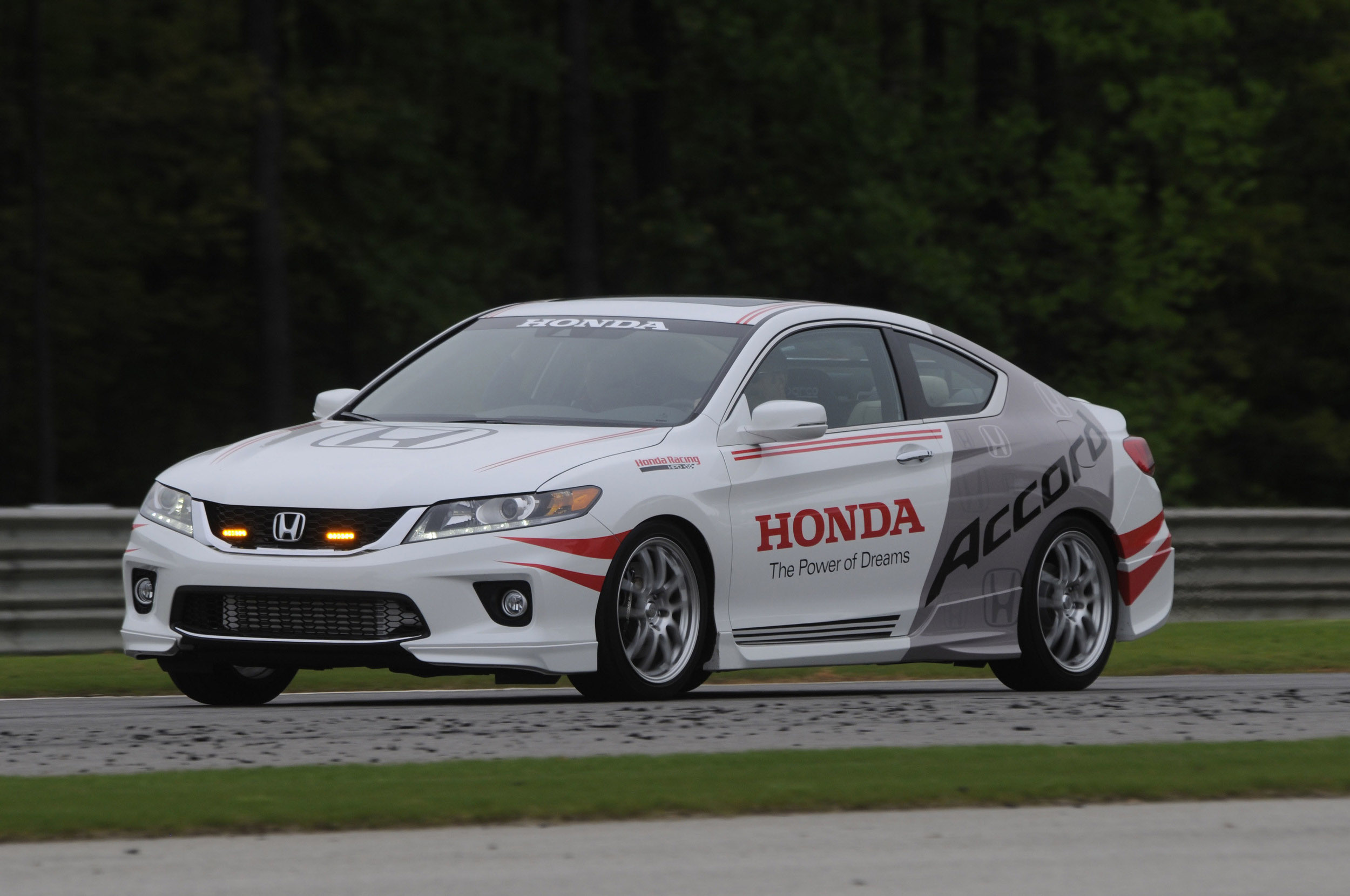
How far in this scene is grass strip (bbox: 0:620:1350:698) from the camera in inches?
417

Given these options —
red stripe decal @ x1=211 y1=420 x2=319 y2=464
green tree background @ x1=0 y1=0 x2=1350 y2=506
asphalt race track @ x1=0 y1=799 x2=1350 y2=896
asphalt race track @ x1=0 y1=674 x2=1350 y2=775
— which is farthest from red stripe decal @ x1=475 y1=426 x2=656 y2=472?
green tree background @ x1=0 y1=0 x2=1350 y2=506

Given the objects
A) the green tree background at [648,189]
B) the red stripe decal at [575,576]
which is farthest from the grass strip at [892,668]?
the green tree background at [648,189]

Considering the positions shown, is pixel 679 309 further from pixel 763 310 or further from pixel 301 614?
pixel 301 614

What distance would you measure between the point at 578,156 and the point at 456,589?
75.5 ft

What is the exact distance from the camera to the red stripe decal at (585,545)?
27.5 ft

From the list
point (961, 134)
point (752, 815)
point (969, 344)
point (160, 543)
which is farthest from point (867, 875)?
point (961, 134)

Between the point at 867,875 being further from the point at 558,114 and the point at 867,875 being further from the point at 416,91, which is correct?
the point at 558,114

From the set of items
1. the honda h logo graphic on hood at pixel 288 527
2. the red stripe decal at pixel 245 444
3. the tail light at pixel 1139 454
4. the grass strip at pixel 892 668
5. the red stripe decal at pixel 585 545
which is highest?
the red stripe decal at pixel 245 444

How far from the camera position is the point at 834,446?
31.6 ft

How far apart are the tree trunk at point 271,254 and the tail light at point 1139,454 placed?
744 inches

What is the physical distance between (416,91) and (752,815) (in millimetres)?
31006

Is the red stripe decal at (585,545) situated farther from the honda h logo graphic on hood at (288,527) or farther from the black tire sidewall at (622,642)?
the honda h logo graphic on hood at (288,527)

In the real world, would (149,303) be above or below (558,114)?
below

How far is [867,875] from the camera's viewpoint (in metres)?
5.52
